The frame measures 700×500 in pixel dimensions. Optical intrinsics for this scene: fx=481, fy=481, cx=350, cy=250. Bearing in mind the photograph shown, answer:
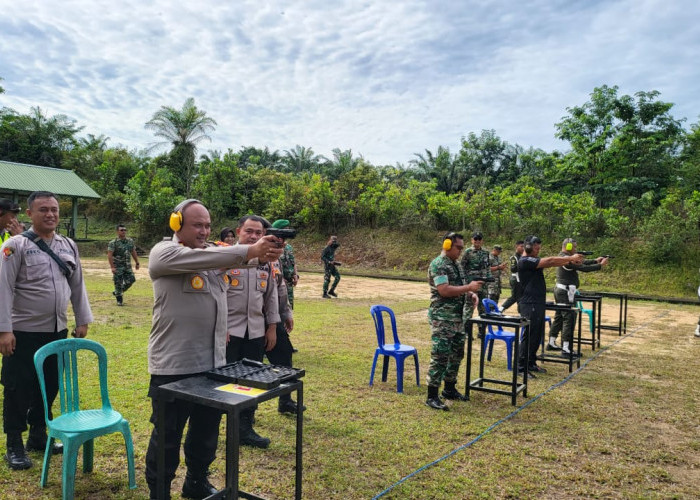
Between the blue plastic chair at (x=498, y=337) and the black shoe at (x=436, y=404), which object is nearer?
the black shoe at (x=436, y=404)

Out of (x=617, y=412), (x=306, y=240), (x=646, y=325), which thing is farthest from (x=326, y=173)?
(x=617, y=412)

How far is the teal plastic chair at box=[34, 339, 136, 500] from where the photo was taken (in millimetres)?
2884

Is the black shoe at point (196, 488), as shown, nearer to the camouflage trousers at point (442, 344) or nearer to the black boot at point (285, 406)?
the black boot at point (285, 406)

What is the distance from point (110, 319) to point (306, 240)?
20501 millimetres

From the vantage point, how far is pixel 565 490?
3.35m

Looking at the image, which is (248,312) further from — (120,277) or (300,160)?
(300,160)

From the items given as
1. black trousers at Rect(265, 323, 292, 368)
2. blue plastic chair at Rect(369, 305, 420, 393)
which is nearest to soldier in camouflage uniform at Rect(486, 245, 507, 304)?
blue plastic chair at Rect(369, 305, 420, 393)

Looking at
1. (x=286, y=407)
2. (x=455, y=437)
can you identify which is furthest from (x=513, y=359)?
(x=286, y=407)

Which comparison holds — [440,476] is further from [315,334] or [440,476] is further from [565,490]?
[315,334]

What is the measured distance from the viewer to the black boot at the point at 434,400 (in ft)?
16.0

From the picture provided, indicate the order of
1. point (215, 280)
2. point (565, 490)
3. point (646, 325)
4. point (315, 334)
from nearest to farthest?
1. point (215, 280)
2. point (565, 490)
3. point (315, 334)
4. point (646, 325)

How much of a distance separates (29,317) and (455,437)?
11.5ft

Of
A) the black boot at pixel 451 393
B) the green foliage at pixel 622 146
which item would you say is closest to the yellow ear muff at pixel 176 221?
the black boot at pixel 451 393

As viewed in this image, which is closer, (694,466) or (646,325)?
(694,466)
